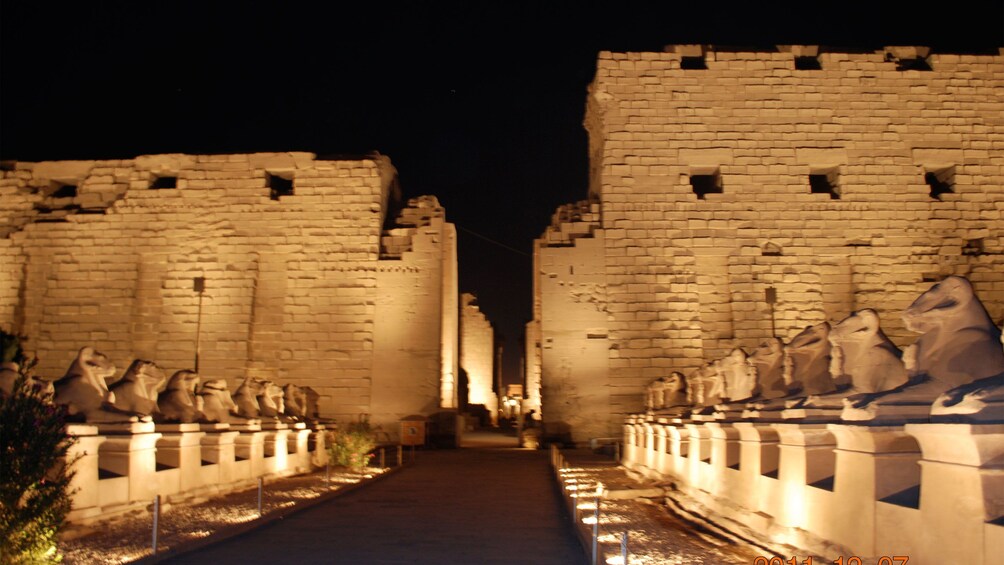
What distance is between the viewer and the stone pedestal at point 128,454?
9.59 metres

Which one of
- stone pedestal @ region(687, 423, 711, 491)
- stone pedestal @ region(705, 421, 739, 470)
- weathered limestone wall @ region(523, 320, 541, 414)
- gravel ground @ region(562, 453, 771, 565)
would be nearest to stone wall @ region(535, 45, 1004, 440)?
weathered limestone wall @ region(523, 320, 541, 414)

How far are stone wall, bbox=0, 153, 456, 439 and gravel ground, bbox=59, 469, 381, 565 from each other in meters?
12.2

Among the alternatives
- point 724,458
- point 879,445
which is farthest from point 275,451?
point 879,445

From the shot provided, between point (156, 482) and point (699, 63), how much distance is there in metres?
21.0

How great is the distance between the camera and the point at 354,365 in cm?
2547

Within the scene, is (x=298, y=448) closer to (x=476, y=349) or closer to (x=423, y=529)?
(x=423, y=529)

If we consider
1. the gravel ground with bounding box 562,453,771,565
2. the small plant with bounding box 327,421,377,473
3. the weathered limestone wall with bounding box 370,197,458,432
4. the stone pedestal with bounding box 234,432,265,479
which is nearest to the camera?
the gravel ground with bounding box 562,453,771,565

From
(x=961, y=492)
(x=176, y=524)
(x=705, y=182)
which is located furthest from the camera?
(x=705, y=182)

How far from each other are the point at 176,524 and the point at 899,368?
7052mm

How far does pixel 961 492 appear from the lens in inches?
185

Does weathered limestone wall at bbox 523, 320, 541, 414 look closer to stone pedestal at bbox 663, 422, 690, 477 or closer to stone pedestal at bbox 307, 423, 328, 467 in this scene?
stone pedestal at bbox 307, 423, 328, 467

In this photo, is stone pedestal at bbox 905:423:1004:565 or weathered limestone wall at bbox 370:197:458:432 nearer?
stone pedestal at bbox 905:423:1004:565

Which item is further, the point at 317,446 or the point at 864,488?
the point at 317,446

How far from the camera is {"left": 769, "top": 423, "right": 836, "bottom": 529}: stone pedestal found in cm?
693
